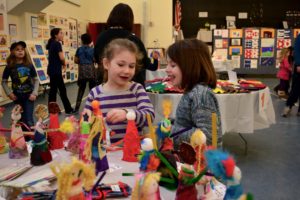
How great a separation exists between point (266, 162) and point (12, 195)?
9.40ft

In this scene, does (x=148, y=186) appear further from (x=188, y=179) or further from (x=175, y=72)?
(x=175, y=72)

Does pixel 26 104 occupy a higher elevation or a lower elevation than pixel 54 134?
lower

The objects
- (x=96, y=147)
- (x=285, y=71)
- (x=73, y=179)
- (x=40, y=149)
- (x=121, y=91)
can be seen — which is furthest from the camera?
(x=285, y=71)

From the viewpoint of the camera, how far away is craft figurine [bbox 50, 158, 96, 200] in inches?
30.6

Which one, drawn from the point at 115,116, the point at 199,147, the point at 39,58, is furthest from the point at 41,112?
the point at 39,58

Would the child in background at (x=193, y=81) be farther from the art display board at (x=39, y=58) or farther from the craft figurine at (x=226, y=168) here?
the art display board at (x=39, y=58)

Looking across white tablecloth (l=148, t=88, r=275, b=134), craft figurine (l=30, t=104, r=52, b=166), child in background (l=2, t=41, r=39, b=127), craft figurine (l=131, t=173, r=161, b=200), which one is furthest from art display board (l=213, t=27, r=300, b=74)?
craft figurine (l=131, t=173, r=161, b=200)

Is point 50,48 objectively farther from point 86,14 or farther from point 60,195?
point 86,14

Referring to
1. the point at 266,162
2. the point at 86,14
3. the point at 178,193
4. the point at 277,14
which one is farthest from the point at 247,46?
the point at 178,193

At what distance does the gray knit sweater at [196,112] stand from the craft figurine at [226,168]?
62 cm

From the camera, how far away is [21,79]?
3678mm

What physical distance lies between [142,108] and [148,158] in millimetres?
842

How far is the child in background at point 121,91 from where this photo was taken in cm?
172

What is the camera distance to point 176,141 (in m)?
1.38
